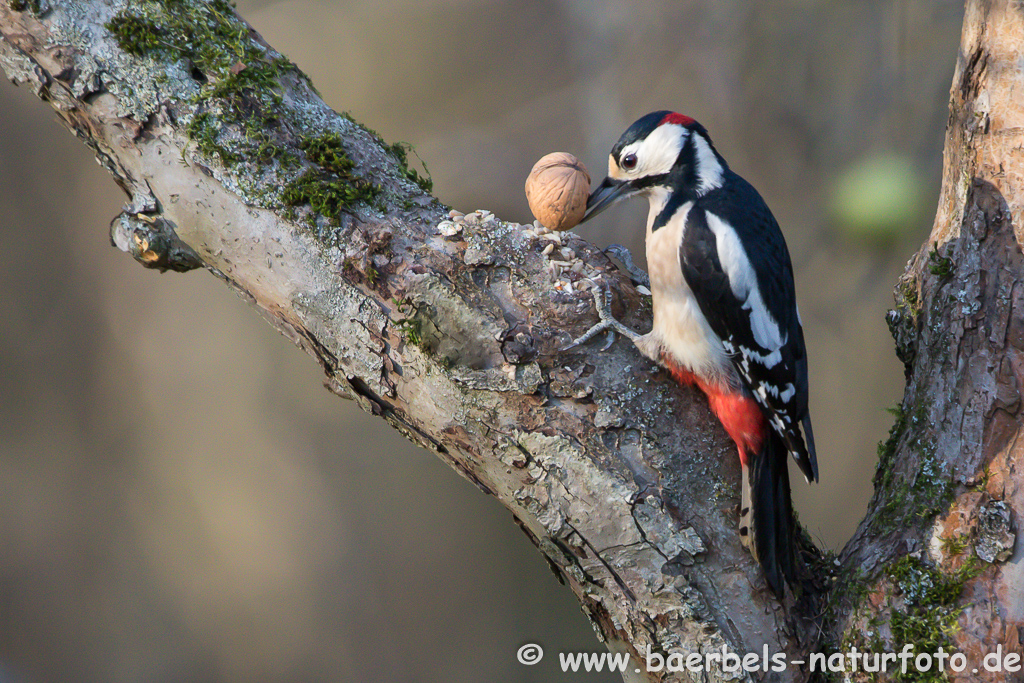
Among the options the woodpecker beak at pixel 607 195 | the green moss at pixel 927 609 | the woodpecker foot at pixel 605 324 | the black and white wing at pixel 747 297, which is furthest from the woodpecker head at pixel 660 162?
the green moss at pixel 927 609

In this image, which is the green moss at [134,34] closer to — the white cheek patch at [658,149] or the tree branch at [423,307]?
the tree branch at [423,307]

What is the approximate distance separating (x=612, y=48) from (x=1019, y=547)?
2.29 m

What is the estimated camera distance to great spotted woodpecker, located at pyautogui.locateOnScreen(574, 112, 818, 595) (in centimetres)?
105

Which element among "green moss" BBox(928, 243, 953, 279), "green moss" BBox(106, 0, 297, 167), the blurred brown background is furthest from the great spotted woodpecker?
the blurred brown background

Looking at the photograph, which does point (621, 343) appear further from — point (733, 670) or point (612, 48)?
point (612, 48)

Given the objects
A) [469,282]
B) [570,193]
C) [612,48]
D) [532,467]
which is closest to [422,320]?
[469,282]

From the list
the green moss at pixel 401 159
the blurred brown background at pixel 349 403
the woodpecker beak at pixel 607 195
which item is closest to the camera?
the green moss at pixel 401 159

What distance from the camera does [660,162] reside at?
4.46 ft

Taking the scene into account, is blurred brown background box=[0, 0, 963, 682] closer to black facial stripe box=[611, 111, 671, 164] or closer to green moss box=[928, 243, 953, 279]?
black facial stripe box=[611, 111, 671, 164]

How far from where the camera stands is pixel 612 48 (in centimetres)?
260

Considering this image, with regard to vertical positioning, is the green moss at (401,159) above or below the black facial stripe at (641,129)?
below

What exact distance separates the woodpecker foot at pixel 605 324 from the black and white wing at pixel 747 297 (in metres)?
0.24

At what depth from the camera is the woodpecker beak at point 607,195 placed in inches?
52.1

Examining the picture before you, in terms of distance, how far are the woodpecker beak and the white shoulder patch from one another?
0.21m
